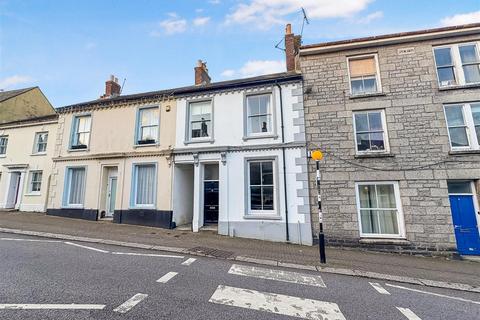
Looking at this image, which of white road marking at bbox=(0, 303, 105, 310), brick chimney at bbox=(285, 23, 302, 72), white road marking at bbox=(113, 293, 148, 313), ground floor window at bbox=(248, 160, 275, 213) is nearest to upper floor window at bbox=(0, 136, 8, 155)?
ground floor window at bbox=(248, 160, 275, 213)

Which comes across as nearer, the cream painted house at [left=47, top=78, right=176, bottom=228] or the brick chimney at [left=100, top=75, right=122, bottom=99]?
the cream painted house at [left=47, top=78, right=176, bottom=228]

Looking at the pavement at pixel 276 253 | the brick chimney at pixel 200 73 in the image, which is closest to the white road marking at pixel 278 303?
the pavement at pixel 276 253

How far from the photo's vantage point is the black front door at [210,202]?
1106cm

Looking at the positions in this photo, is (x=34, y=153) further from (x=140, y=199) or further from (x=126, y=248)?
(x=126, y=248)

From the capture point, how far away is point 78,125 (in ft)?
43.8

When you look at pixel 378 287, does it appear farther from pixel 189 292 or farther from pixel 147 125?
pixel 147 125

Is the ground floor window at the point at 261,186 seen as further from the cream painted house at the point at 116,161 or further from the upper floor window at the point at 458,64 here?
the upper floor window at the point at 458,64

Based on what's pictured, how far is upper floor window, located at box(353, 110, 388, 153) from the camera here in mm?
9391

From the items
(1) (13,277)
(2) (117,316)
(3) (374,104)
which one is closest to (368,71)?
(3) (374,104)

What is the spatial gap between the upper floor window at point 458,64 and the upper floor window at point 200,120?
397 inches

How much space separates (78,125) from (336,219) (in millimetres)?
14742

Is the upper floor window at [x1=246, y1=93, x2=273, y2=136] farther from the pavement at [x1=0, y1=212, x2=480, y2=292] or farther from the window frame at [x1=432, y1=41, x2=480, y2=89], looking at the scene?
the window frame at [x1=432, y1=41, x2=480, y2=89]

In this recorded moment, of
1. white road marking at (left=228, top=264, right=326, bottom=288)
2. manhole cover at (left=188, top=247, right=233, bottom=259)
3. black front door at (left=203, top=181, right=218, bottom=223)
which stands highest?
black front door at (left=203, top=181, right=218, bottom=223)

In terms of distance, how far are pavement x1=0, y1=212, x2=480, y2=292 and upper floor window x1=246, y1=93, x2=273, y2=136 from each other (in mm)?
4935
